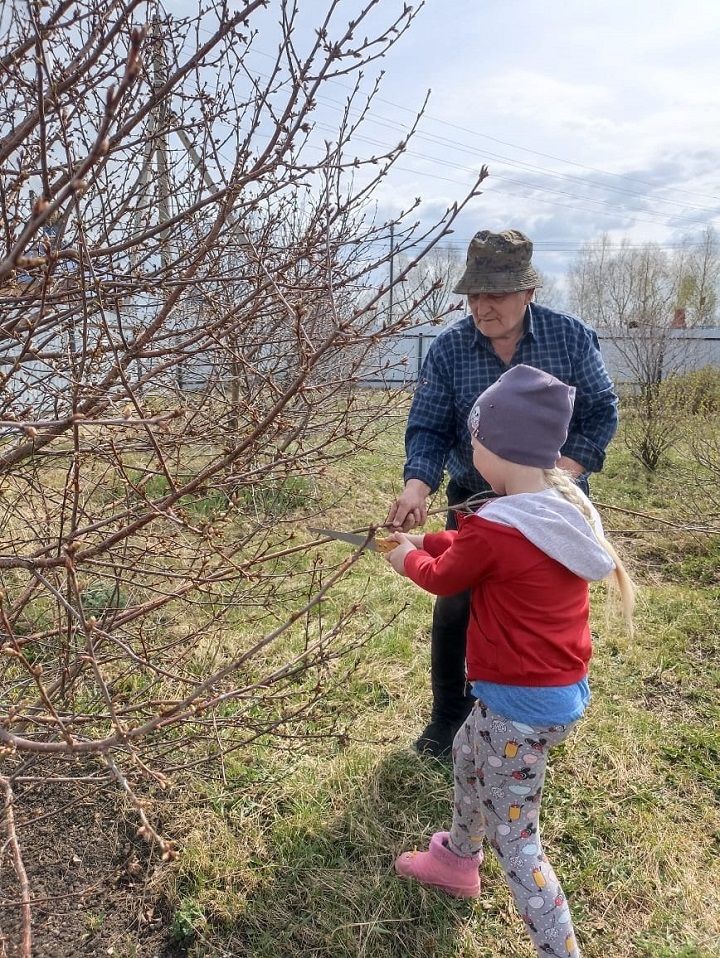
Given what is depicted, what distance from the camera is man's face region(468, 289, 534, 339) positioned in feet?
6.82

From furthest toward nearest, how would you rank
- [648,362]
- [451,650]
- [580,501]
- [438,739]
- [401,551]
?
[648,362], [438,739], [451,650], [401,551], [580,501]

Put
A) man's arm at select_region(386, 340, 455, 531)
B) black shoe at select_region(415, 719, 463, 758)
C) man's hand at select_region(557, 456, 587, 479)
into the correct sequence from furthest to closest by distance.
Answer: black shoe at select_region(415, 719, 463, 758), man's arm at select_region(386, 340, 455, 531), man's hand at select_region(557, 456, 587, 479)

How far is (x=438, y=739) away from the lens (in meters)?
2.73

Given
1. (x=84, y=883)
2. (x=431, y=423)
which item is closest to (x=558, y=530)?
(x=431, y=423)

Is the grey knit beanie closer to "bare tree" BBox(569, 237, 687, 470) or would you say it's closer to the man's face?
the man's face

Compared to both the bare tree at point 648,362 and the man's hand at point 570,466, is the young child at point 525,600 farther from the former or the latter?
the bare tree at point 648,362

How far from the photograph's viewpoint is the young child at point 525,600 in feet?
5.22

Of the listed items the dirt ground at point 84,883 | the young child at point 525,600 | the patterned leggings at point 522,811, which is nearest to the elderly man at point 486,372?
the young child at point 525,600

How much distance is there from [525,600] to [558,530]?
19cm

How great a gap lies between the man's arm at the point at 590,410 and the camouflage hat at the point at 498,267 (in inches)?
13.4

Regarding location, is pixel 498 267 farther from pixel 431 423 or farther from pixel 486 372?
pixel 431 423

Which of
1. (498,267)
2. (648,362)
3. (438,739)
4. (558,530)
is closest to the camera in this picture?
(558,530)

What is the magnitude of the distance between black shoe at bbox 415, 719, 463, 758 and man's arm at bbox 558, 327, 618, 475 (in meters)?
1.23

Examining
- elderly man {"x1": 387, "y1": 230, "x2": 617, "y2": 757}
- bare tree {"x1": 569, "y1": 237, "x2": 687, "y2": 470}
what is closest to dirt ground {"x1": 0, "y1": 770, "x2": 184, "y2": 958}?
elderly man {"x1": 387, "y1": 230, "x2": 617, "y2": 757}
